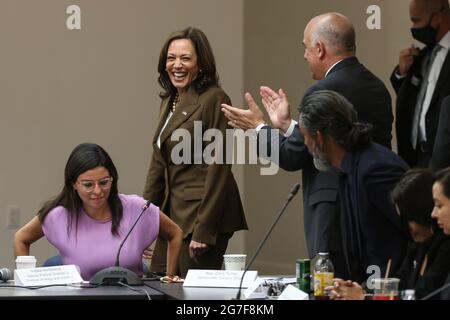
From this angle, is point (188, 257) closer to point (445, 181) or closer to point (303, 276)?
point (303, 276)

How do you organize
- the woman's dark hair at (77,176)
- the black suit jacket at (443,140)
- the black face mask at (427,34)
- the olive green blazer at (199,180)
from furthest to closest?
the olive green blazer at (199,180) < the woman's dark hair at (77,176) < the black face mask at (427,34) < the black suit jacket at (443,140)

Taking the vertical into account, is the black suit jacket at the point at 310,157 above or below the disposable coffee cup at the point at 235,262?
above

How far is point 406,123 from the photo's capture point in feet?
12.7

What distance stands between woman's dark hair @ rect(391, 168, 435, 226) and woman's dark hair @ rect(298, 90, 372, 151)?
9.3 inches

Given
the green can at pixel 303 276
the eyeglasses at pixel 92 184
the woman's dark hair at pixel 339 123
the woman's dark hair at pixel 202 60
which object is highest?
the woman's dark hair at pixel 202 60

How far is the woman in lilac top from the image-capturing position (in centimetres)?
391

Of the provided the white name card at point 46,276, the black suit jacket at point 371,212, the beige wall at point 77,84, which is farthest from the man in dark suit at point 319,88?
the beige wall at point 77,84

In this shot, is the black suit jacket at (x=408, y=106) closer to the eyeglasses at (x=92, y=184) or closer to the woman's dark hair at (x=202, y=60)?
the woman's dark hair at (x=202, y=60)

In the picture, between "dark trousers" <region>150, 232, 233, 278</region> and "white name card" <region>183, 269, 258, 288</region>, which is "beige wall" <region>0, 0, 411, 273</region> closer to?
"dark trousers" <region>150, 232, 233, 278</region>

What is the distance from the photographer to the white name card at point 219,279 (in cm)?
343

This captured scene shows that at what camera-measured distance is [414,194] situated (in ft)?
10.3

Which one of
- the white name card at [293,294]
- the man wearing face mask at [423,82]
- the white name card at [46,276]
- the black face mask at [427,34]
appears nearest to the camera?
the white name card at [293,294]

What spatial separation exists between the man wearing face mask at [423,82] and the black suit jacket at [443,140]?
220mm

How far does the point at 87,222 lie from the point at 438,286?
1599 mm
